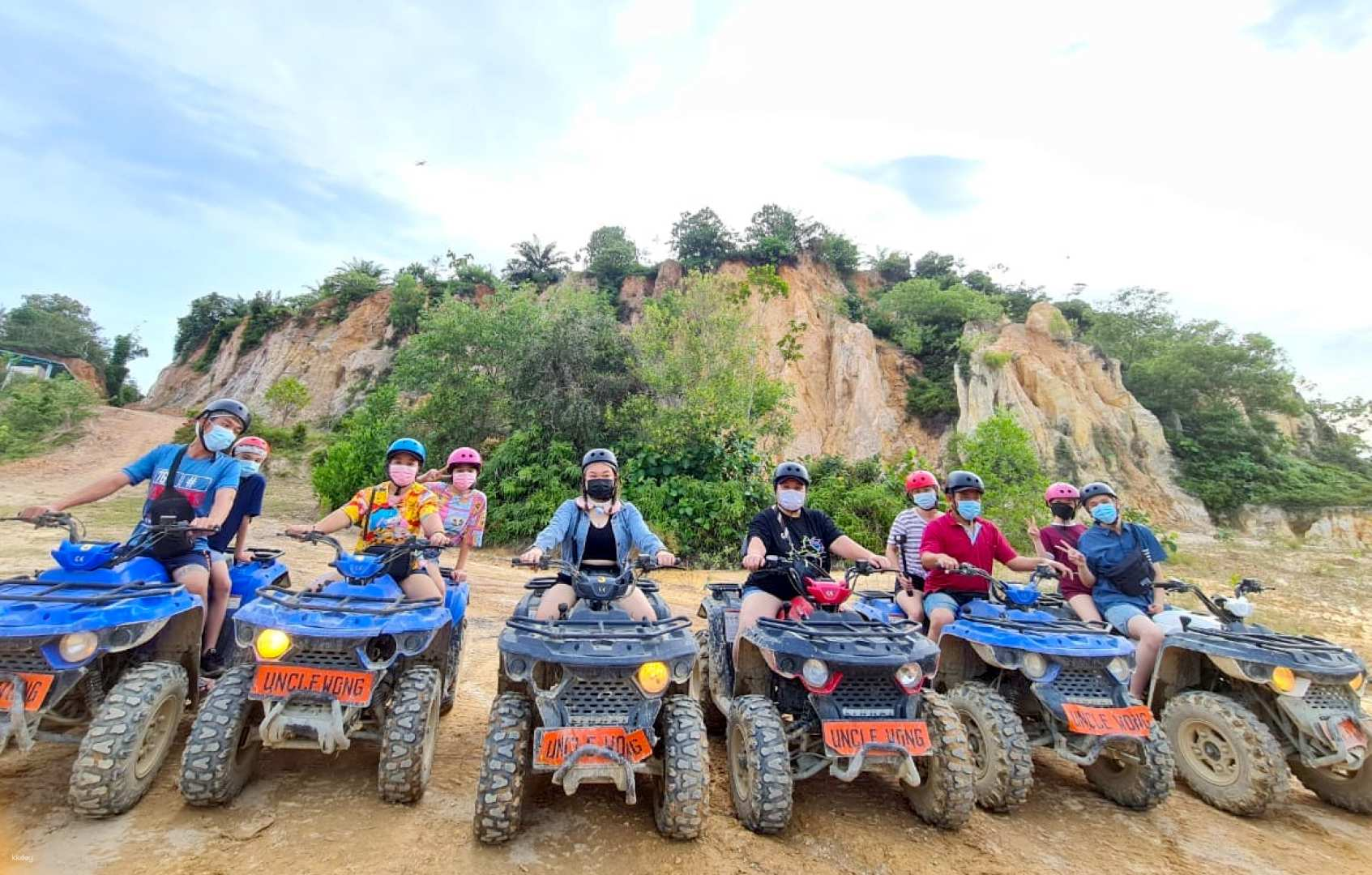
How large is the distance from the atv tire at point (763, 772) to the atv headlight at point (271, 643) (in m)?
2.21

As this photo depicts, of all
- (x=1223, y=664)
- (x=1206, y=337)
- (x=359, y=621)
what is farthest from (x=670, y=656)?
(x=1206, y=337)

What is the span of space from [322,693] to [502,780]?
94 cm

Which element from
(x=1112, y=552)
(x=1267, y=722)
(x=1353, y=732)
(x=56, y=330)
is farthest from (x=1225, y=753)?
(x=56, y=330)

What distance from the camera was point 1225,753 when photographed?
12.7ft

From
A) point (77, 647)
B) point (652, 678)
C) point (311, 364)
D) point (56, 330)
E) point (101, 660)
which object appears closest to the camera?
point (77, 647)

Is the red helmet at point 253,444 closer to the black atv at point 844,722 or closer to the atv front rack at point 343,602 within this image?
the atv front rack at point 343,602

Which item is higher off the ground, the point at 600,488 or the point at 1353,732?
the point at 600,488

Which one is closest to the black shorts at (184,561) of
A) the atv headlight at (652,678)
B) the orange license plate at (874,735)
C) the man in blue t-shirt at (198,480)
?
the man in blue t-shirt at (198,480)

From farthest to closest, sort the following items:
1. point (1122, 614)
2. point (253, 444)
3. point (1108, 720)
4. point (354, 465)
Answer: point (354, 465) < point (253, 444) < point (1122, 614) < point (1108, 720)

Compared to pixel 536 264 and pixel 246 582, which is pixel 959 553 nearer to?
pixel 246 582

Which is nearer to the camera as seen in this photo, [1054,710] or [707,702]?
[1054,710]

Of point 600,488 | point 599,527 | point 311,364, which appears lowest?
point 599,527

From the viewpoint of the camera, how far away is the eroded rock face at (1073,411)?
23.8 meters

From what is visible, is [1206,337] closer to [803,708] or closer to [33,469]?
[803,708]
